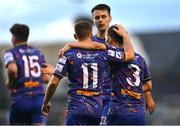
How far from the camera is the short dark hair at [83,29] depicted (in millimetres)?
13078

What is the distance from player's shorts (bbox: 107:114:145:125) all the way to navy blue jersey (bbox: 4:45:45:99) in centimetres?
317

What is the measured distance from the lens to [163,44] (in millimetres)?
66812

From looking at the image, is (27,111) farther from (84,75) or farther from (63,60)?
(63,60)

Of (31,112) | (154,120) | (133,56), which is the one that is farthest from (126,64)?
(154,120)

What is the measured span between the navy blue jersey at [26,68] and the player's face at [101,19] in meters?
2.09

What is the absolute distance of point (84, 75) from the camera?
13.1m

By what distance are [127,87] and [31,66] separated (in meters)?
3.37

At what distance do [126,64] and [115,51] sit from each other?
12.6 inches

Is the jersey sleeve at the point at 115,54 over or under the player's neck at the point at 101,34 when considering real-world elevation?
under

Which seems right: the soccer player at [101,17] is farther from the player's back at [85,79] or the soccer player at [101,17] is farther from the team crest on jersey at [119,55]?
the team crest on jersey at [119,55]

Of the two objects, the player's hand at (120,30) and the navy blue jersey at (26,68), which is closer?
the player's hand at (120,30)

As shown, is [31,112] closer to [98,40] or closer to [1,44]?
[98,40]

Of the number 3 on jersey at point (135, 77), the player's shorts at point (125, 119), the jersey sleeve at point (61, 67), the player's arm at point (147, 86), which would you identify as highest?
the jersey sleeve at point (61, 67)

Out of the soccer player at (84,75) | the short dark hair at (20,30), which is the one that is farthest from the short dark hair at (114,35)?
the short dark hair at (20,30)
